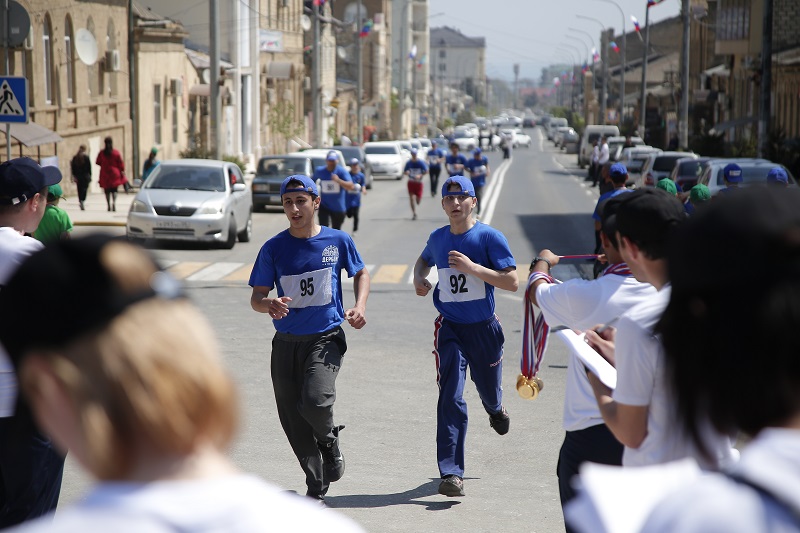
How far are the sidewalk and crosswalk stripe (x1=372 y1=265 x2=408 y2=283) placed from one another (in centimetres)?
859

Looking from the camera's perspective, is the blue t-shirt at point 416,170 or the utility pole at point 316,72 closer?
the blue t-shirt at point 416,170

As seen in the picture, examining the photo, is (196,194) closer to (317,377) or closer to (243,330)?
(243,330)

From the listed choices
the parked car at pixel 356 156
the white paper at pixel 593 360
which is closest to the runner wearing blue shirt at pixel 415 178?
the parked car at pixel 356 156

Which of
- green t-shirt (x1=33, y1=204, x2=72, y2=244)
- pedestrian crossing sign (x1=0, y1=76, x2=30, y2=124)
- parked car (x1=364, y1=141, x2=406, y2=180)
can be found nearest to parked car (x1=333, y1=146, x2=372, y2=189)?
parked car (x1=364, y1=141, x2=406, y2=180)

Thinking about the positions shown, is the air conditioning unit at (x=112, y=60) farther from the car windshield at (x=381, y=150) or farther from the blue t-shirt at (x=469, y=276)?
the blue t-shirt at (x=469, y=276)

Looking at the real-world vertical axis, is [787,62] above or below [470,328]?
above

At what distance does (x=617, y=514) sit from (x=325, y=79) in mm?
79293

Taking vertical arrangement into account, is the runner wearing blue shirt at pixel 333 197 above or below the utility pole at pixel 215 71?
below

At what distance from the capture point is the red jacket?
29.4m

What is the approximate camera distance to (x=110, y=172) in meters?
29.5

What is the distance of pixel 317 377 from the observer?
6953 millimetres

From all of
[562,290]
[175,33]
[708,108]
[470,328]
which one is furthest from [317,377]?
[708,108]

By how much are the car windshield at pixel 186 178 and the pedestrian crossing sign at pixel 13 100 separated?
4159mm

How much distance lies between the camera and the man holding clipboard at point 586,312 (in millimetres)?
4199
